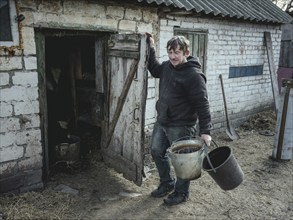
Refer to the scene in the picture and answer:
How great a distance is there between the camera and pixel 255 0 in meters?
8.84

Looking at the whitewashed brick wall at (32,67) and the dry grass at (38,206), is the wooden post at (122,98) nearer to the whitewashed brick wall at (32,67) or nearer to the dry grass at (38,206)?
the whitewashed brick wall at (32,67)

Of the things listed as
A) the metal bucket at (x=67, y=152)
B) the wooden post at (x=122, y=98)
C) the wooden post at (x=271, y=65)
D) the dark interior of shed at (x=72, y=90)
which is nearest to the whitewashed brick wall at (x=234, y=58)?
the wooden post at (x=271, y=65)

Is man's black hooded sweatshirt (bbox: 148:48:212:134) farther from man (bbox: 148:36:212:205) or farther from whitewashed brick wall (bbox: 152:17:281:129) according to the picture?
whitewashed brick wall (bbox: 152:17:281:129)

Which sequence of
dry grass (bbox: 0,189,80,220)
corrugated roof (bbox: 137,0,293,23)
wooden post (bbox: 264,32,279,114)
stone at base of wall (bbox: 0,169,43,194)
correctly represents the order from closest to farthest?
1. dry grass (bbox: 0,189,80,220)
2. stone at base of wall (bbox: 0,169,43,194)
3. corrugated roof (bbox: 137,0,293,23)
4. wooden post (bbox: 264,32,279,114)

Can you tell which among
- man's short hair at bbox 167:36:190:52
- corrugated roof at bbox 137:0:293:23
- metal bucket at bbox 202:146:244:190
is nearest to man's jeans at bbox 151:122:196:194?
metal bucket at bbox 202:146:244:190

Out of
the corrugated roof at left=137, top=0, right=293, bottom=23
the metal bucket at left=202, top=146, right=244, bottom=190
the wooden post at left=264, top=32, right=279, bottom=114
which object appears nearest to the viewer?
the metal bucket at left=202, top=146, right=244, bottom=190

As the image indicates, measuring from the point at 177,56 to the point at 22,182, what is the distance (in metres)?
2.78

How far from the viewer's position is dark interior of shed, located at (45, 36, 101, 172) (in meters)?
5.92

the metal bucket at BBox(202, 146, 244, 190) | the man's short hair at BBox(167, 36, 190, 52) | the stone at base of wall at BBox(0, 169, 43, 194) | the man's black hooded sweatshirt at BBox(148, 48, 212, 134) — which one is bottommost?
the stone at base of wall at BBox(0, 169, 43, 194)

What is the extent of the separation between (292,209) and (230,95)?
12.9 ft

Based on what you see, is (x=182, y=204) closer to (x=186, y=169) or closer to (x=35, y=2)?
(x=186, y=169)

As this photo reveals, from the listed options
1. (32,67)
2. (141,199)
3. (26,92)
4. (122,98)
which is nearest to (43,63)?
(32,67)

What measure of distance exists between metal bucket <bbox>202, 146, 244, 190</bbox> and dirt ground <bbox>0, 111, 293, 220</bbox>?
69cm

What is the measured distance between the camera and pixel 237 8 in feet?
23.7
